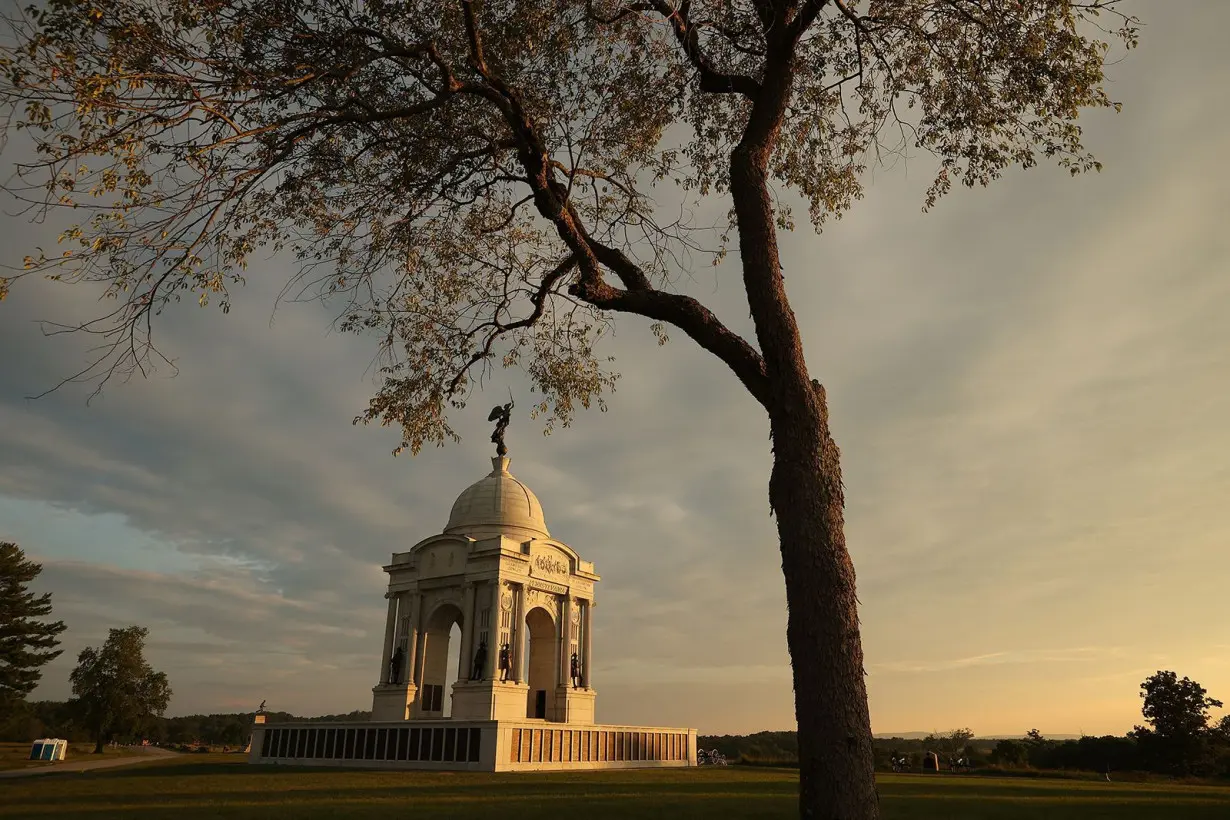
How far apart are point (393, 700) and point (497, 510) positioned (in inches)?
368

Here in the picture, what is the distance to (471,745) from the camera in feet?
94.9

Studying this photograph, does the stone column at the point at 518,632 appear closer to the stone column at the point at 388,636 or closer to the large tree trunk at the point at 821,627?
the stone column at the point at 388,636

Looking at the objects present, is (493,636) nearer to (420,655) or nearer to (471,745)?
(420,655)

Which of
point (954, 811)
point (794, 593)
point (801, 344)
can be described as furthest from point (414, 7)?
point (954, 811)

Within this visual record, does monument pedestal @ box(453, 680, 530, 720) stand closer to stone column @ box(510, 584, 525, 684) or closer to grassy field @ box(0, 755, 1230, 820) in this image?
stone column @ box(510, 584, 525, 684)

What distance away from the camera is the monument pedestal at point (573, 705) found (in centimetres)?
3625

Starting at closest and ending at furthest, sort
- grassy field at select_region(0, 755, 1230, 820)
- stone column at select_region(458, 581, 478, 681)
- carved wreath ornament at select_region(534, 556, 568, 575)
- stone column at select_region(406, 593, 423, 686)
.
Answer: grassy field at select_region(0, 755, 1230, 820) < stone column at select_region(458, 581, 478, 681) < stone column at select_region(406, 593, 423, 686) < carved wreath ornament at select_region(534, 556, 568, 575)

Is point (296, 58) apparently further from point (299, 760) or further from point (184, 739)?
point (184, 739)

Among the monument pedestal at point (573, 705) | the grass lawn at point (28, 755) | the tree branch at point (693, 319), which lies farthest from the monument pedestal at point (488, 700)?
the tree branch at point (693, 319)

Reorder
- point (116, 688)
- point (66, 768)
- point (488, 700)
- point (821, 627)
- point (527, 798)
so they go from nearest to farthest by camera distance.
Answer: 1. point (821, 627)
2. point (527, 798)
3. point (488, 700)
4. point (66, 768)
5. point (116, 688)

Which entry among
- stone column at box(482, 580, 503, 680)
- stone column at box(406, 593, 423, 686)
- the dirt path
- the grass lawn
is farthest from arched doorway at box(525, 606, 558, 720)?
the grass lawn

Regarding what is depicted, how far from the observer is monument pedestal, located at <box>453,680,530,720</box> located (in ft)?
107

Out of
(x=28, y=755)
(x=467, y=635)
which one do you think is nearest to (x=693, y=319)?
(x=467, y=635)

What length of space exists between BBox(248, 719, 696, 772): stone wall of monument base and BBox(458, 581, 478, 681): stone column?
10.7 feet
